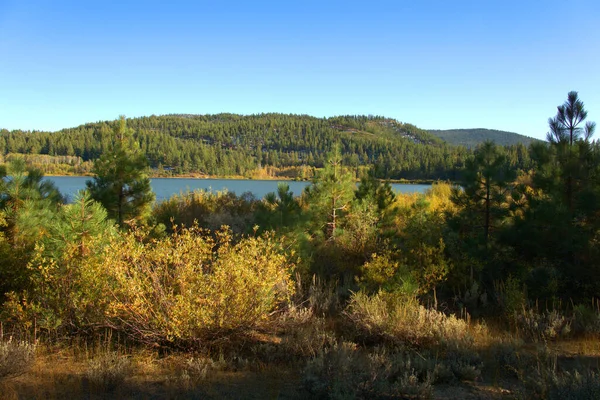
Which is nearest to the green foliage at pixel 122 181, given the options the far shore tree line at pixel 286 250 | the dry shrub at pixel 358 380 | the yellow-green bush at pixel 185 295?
the far shore tree line at pixel 286 250

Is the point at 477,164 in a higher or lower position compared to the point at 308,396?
higher

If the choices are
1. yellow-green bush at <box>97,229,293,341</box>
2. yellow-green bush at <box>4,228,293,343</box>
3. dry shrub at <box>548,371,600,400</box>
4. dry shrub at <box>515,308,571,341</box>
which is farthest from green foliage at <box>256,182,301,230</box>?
dry shrub at <box>548,371,600,400</box>

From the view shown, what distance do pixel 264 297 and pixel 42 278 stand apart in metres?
2.86

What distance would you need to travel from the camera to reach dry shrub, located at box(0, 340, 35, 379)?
3559mm

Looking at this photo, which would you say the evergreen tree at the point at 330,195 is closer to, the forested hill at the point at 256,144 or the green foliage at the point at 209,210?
the green foliage at the point at 209,210

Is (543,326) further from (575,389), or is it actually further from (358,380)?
(358,380)

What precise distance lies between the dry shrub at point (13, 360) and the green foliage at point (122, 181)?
485cm

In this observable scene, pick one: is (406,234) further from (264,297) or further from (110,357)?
(110,357)

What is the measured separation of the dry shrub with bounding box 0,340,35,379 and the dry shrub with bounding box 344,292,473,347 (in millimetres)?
3413

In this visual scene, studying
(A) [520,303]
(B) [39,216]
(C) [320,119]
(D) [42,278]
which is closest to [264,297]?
(D) [42,278]

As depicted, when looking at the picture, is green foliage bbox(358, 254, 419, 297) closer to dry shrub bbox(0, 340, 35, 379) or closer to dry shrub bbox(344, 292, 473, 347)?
dry shrub bbox(344, 292, 473, 347)

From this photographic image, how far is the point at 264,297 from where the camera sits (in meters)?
4.26

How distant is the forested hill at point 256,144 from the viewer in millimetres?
65438

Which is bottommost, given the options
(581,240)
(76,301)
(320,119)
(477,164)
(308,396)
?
(308,396)
